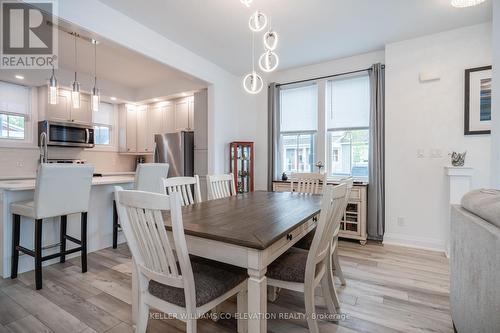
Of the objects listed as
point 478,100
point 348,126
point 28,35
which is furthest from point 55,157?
point 478,100

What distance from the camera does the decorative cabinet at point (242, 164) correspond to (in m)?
4.37

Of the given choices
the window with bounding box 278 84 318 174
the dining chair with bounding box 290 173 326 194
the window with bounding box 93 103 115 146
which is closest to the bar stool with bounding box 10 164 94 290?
the dining chair with bounding box 290 173 326 194

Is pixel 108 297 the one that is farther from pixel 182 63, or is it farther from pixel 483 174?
pixel 483 174

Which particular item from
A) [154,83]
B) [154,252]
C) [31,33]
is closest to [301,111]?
[154,83]

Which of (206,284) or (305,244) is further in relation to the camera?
(305,244)

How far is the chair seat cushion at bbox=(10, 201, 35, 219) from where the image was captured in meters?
2.15

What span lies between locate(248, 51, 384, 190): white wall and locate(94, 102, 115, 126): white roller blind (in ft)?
10.3

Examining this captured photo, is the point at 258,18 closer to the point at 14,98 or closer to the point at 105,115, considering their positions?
the point at 14,98

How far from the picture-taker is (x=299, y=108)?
425 centimetres

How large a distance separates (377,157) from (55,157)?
558cm

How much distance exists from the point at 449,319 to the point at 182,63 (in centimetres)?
Answer: 395

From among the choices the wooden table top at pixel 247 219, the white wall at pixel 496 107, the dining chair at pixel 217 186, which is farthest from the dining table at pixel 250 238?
the white wall at pixel 496 107

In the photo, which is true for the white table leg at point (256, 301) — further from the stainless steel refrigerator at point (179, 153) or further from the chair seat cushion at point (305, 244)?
the stainless steel refrigerator at point (179, 153)

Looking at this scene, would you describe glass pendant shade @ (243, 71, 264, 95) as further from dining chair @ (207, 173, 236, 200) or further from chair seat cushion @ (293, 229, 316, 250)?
chair seat cushion @ (293, 229, 316, 250)
